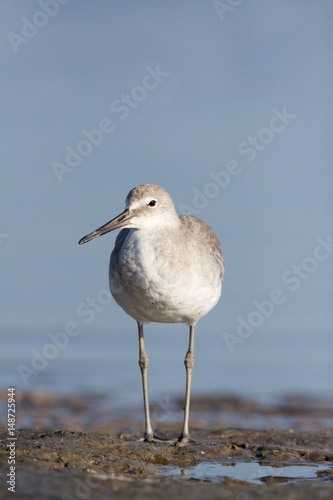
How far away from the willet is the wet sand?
0.85 meters

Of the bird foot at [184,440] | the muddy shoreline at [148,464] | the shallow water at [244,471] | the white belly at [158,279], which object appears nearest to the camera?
the muddy shoreline at [148,464]

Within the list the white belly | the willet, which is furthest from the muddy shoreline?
the white belly

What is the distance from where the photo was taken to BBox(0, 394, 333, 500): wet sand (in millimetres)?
4812

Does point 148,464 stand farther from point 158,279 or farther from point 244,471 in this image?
point 158,279

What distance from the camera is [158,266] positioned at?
7.11 m

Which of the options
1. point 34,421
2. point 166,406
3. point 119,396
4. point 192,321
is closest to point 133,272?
point 192,321

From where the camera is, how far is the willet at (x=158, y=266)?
23.4 ft

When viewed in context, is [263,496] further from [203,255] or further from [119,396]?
[119,396]

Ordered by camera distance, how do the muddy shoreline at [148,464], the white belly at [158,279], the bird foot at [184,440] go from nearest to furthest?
the muddy shoreline at [148,464], the white belly at [158,279], the bird foot at [184,440]

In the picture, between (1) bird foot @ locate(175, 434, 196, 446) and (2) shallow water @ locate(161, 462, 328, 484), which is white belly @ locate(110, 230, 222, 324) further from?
(2) shallow water @ locate(161, 462, 328, 484)

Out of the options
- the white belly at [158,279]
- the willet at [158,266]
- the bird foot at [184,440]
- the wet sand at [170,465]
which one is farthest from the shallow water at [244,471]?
the white belly at [158,279]

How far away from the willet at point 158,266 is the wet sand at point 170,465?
846 millimetres

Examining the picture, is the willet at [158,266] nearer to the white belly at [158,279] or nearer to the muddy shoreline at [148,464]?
the white belly at [158,279]

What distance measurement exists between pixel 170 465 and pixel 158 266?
1.94 metres
